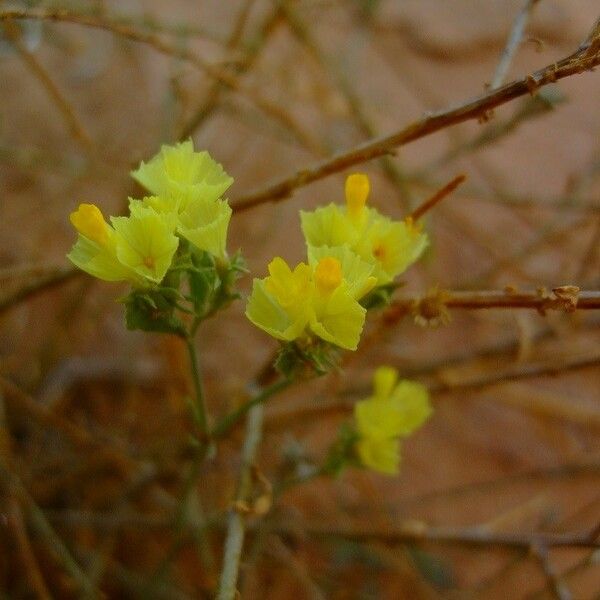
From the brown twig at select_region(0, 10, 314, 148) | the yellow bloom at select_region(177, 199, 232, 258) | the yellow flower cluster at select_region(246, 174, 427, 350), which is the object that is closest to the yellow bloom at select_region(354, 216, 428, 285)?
the yellow flower cluster at select_region(246, 174, 427, 350)

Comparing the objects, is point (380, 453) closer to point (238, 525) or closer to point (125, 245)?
point (238, 525)

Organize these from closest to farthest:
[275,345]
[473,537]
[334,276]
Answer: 1. [334,276]
2. [473,537]
3. [275,345]

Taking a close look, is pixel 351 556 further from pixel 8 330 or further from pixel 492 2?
pixel 492 2

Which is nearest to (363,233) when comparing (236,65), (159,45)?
(159,45)

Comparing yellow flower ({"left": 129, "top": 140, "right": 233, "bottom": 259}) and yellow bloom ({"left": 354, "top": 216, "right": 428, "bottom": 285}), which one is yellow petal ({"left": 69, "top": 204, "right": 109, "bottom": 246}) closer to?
yellow flower ({"left": 129, "top": 140, "right": 233, "bottom": 259})

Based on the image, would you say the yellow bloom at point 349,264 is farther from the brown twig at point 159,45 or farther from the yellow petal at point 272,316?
the brown twig at point 159,45
